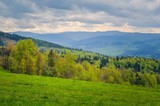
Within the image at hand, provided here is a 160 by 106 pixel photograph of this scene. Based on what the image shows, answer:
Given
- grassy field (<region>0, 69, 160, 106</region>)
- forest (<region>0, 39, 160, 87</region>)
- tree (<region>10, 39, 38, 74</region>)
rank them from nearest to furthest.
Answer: grassy field (<region>0, 69, 160, 106</region>) < tree (<region>10, 39, 38, 74</region>) < forest (<region>0, 39, 160, 87</region>)

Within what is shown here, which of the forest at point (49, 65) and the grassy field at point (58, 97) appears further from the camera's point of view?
the forest at point (49, 65)

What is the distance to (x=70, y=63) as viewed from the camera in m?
134

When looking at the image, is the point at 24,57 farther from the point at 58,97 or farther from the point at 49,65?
the point at 58,97

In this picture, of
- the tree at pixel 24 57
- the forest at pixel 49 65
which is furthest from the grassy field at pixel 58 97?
the forest at pixel 49 65

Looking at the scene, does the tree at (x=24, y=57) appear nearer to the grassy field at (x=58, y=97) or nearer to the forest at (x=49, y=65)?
the forest at (x=49, y=65)

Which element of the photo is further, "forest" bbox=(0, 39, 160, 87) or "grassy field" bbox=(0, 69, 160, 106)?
"forest" bbox=(0, 39, 160, 87)

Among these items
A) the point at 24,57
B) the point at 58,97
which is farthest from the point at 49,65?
the point at 58,97

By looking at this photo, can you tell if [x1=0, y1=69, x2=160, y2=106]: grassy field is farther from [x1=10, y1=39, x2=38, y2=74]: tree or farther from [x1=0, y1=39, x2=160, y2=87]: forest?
[x1=0, y1=39, x2=160, y2=87]: forest

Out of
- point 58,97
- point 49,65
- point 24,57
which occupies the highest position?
point 24,57

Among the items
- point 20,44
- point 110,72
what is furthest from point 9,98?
point 110,72

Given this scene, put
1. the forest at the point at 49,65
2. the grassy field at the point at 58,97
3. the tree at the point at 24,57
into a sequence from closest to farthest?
the grassy field at the point at 58,97 < the tree at the point at 24,57 < the forest at the point at 49,65

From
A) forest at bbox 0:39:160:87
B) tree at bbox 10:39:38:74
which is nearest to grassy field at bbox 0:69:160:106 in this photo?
tree at bbox 10:39:38:74

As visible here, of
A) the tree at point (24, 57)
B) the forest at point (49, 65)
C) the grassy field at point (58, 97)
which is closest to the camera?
the grassy field at point (58, 97)

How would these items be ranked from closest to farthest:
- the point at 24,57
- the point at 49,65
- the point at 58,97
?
1. the point at 58,97
2. the point at 24,57
3. the point at 49,65
